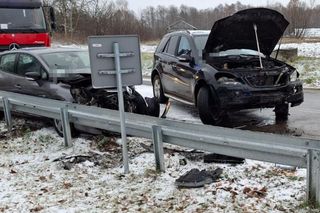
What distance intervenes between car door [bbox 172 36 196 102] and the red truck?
798 centimetres

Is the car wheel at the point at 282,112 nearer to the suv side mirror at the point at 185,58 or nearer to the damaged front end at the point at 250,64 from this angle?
the damaged front end at the point at 250,64

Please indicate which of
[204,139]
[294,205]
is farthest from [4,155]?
[294,205]

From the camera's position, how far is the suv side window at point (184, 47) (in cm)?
929

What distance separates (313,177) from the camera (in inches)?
169

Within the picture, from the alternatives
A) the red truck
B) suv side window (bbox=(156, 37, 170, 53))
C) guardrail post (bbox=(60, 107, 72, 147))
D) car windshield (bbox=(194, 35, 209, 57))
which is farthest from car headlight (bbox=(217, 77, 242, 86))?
the red truck

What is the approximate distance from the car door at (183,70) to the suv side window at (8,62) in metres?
3.32

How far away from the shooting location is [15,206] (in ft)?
16.5

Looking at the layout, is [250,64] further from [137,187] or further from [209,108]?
[137,187]

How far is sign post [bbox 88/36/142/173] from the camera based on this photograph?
5418mm

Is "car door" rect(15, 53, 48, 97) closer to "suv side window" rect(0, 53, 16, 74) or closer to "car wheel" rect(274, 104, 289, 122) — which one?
"suv side window" rect(0, 53, 16, 74)

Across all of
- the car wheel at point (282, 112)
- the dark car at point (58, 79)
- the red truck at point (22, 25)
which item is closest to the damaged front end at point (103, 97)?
the dark car at point (58, 79)

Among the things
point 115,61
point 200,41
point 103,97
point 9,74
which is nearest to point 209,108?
point 200,41

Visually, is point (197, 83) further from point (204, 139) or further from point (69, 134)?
point (204, 139)

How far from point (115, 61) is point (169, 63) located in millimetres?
4565
